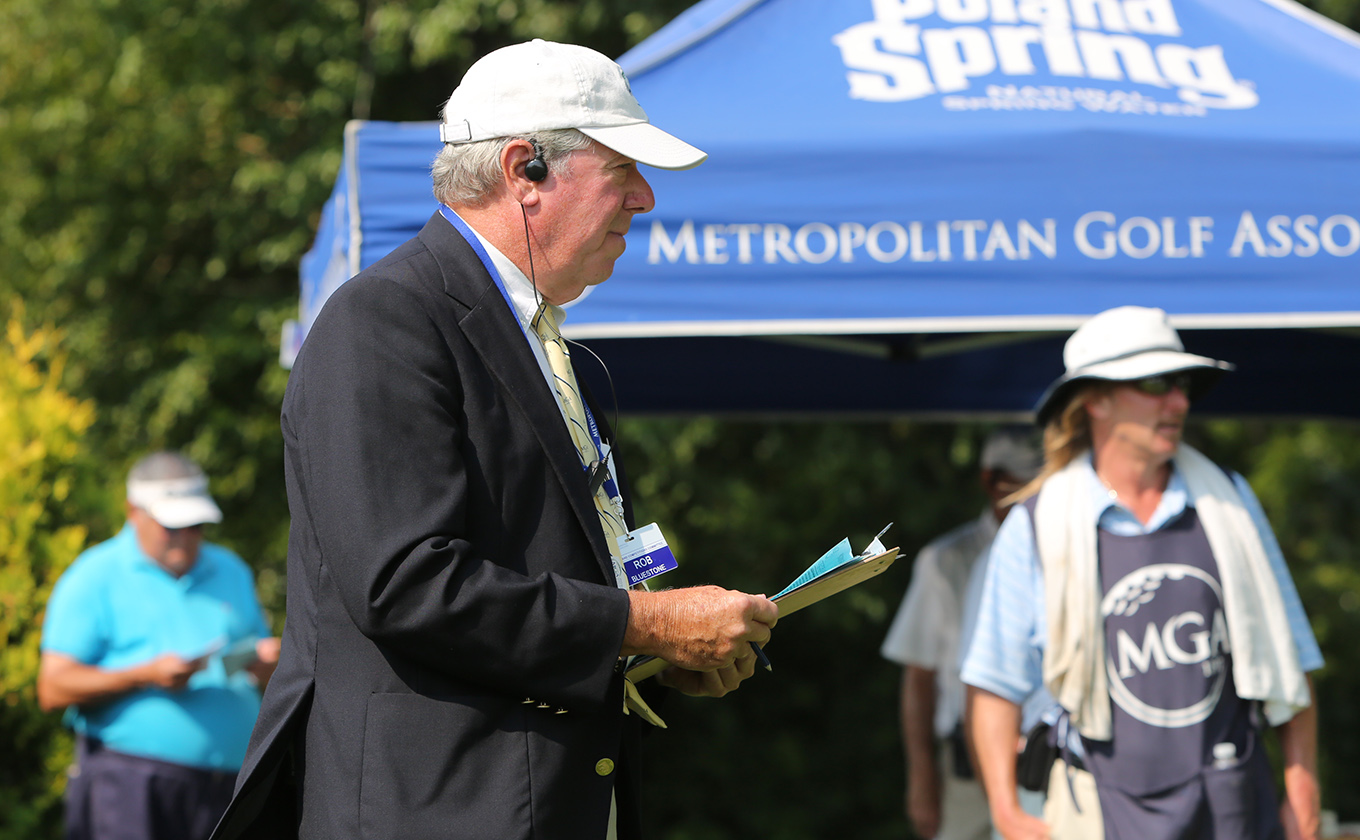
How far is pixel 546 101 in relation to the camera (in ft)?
5.45

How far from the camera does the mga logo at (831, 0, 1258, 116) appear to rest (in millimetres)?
3008

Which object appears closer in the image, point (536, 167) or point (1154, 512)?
point (536, 167)

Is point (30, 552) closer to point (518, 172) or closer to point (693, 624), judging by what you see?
point (518, 172)

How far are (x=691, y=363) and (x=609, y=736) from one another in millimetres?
2974

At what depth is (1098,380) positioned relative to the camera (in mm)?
2900

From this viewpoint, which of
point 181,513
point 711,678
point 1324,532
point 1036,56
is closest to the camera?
point 711,678

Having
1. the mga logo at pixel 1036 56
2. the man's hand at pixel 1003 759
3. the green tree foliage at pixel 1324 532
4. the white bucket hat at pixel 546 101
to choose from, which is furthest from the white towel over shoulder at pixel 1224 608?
the green tree foliage at pixel 1324 532

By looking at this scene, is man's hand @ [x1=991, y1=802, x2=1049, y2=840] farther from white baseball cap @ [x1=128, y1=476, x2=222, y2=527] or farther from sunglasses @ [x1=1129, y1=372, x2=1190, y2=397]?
white baseball cap @ [x1=128, y1=476, x2=222, y2=527]

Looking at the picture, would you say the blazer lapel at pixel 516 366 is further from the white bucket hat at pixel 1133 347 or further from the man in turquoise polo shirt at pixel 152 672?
the man in turquoise polo shirt at pixel 152 672

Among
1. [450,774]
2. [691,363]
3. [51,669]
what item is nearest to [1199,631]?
[450,774]

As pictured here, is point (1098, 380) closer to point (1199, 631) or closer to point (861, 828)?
point (1199, 631)

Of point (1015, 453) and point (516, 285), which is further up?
point (516, 285)

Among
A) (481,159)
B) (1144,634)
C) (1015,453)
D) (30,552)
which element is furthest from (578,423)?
(30,552)

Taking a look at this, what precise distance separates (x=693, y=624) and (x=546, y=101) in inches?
26.4
